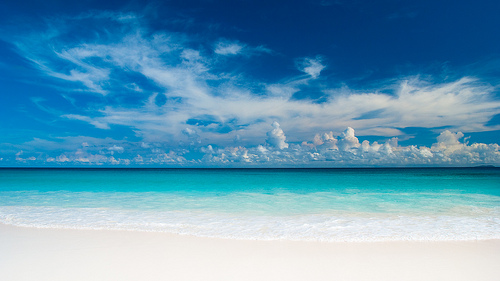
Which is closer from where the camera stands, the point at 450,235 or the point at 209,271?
the point at 209,271

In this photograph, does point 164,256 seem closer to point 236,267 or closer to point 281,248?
point 236,267

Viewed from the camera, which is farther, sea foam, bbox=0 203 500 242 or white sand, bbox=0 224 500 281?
sea foam, bbox=0 203 500 242

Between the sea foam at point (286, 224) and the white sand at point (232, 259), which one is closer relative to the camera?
the white sand at point (232, 259)

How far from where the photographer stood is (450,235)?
248 inches

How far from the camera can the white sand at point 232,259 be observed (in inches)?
163

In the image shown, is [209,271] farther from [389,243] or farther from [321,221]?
[321,221]

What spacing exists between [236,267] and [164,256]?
58.8 inches

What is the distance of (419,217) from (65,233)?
34.9 feet

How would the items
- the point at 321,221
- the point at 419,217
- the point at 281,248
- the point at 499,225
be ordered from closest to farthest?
the point at 281,248 → the point at 499,225 → the point at 321,221 → the point at 419,217

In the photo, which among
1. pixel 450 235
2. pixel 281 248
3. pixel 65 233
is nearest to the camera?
pixel 281 248

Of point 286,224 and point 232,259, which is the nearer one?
point 232,259

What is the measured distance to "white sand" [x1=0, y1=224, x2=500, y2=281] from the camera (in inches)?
163

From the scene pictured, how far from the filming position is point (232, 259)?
4812 millimetres

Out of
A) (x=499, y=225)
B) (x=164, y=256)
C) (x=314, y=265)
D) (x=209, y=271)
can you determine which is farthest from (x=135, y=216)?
(x=499, y=225)
